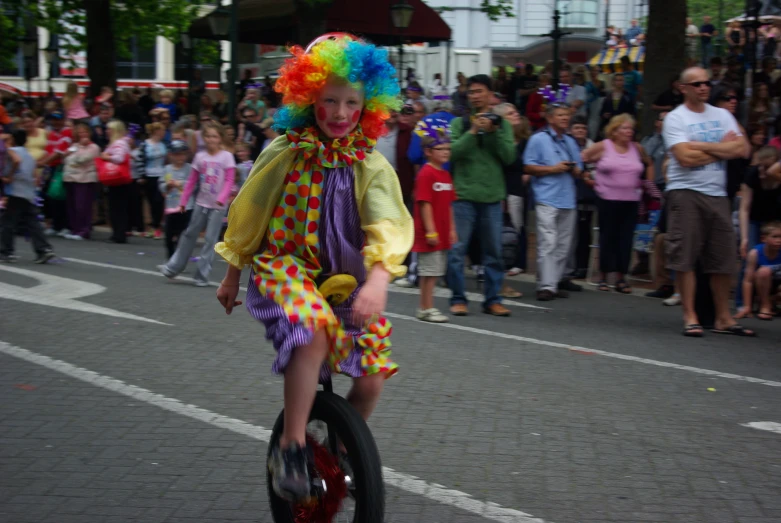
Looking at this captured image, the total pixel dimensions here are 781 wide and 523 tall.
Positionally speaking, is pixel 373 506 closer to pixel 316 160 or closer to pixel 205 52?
pixel 316 160

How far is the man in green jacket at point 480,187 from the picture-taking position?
9969 mm

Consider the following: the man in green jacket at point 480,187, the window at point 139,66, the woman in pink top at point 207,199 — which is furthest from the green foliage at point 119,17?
the man in green jacket at point 480,187

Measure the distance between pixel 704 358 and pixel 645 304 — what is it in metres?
3.02

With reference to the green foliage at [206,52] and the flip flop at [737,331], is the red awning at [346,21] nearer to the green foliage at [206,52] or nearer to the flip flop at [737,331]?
the flip flop at [737,331]

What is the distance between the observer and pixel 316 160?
4.04 metres

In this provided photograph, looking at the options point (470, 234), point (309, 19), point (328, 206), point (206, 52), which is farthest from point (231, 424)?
point (206, 52)

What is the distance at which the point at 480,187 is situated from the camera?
392 inches

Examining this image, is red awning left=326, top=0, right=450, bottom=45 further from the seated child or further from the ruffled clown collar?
the ruffled clown collar

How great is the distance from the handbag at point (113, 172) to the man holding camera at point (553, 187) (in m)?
7.32

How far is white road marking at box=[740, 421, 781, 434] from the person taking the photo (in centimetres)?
618

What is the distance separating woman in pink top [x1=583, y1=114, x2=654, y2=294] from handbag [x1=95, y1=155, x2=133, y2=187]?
24.3 feet

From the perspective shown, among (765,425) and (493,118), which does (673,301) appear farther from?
(765,425)

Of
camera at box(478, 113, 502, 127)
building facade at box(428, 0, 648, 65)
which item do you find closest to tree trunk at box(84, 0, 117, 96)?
camera at box(478, 113, 502, 127)

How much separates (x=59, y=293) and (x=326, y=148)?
716 cm
